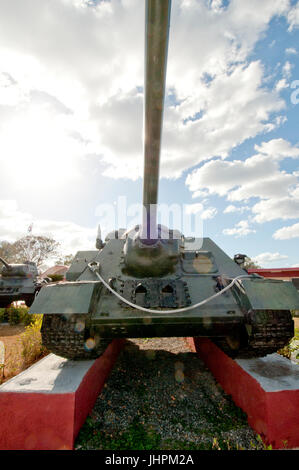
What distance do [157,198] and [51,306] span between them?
1.93 meters

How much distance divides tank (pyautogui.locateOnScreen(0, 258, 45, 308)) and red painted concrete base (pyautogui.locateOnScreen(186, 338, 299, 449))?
10.2m

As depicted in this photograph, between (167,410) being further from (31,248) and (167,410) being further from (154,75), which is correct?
(31,248)

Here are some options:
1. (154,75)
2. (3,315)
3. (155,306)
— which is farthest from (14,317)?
(154,75)

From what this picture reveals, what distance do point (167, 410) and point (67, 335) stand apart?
5.43ft

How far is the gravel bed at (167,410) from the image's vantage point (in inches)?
112

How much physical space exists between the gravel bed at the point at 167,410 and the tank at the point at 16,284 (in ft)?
26.2

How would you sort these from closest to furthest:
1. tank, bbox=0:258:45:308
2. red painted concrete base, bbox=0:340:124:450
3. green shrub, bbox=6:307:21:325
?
red painted concrete base, bbox=0:340:124:450 < green shrub, bbox=6:307:21:325 < tank, bbox=0:258:45:308

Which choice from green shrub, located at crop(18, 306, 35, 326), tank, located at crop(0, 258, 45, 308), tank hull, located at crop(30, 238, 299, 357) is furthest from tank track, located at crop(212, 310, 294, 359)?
tank, located at crop(0, 258, 45, 308)

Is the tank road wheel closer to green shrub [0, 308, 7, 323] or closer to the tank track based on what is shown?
the tank track

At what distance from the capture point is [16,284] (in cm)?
1177

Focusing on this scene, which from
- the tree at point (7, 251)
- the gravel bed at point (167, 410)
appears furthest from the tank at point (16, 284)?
the tree at point (7, 251)

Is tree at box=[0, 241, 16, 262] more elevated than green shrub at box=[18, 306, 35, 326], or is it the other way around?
tree at box=[0, 241, 16, 262]

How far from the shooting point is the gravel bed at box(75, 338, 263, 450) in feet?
9.37
